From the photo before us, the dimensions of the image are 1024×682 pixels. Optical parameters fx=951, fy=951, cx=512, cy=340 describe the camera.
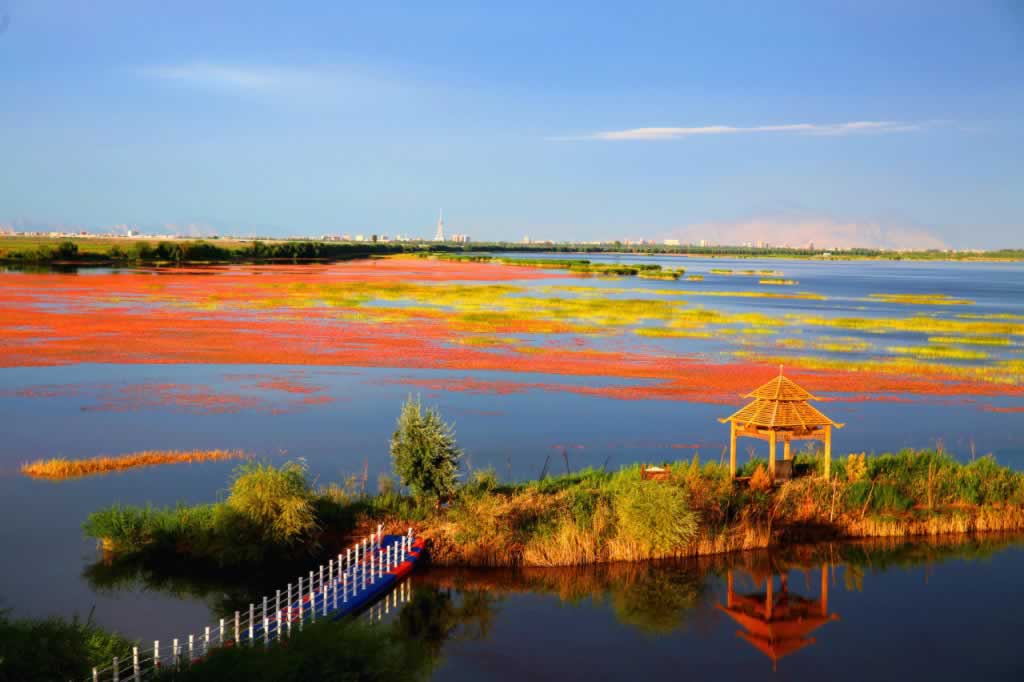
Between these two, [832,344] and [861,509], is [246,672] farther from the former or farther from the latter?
[832,344]

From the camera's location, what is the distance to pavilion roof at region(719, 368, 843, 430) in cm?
1791

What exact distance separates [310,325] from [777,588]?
3486 centimetres

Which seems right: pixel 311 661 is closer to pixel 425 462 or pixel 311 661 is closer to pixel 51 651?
pixel 51 651

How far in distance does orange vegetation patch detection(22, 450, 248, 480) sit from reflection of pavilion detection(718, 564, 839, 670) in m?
11.9

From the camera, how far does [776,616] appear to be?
1494 cm

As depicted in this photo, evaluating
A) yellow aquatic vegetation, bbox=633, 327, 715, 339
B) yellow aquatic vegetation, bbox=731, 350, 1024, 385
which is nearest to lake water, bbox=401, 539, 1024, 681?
yellow aquatic vegetation, bbox=731, 350, 1024, 385

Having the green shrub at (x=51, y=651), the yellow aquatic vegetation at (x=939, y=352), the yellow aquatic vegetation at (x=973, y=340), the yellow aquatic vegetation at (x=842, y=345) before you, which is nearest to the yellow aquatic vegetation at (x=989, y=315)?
the yellow aquatic vegetation at (x=973, y=340)

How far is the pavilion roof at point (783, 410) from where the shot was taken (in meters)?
17.9

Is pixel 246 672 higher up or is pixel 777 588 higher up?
pixel 246 672

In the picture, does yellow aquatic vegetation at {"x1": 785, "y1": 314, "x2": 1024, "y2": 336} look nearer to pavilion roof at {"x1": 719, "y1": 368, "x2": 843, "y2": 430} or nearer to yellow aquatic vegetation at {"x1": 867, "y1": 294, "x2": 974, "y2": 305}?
yellow aquatic vegetation at {"x1": 867, "y1": 294, "x2": 974, "y2": 305}

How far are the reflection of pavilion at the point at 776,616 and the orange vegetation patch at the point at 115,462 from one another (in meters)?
11.9

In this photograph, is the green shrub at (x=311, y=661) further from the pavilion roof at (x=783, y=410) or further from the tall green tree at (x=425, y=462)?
the pavilion roof at (x=783, y=410)

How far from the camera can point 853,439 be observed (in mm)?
24547

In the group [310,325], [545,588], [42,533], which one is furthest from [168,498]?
[310,325]
